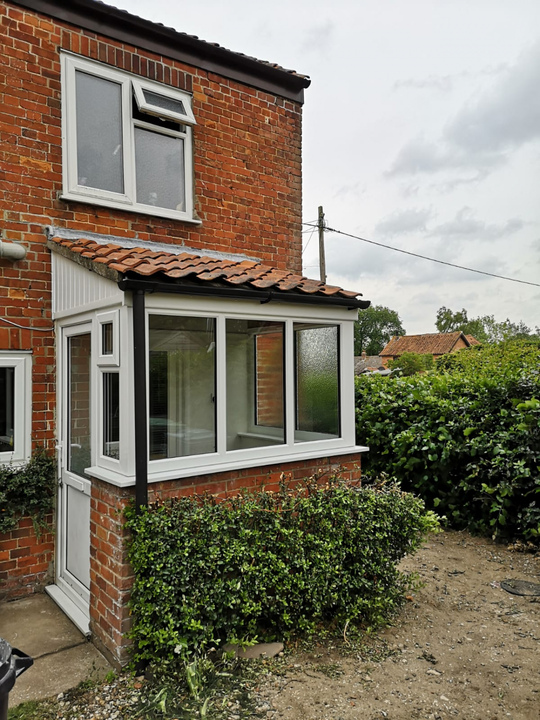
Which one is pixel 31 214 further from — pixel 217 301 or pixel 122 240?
pixel 217 301

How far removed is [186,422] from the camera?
13.1 feet

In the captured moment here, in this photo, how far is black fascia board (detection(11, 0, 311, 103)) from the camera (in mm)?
4930

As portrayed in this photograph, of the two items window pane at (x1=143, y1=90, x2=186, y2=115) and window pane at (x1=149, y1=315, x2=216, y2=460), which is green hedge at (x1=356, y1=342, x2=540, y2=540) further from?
window pane at (x1=143, y1=90, x2=186, y2=115)

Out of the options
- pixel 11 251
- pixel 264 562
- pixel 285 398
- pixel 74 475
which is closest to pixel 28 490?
pixel 74 475

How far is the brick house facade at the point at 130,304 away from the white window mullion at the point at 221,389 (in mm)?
12

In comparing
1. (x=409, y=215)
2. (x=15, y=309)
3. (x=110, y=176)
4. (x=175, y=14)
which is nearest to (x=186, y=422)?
(x=15, y=309)

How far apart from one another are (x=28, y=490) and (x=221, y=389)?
2044 millimetres

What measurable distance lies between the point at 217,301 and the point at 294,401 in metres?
1.16

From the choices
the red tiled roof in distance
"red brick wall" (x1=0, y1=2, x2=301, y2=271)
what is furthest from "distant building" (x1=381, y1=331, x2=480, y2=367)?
"red brick wall" (x1=0, y1=2, x2=301, y2=271)

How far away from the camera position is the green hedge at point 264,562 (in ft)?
10.5

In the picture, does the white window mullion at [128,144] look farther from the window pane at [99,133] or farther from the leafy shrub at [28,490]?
the leafy shrub at [28,490]

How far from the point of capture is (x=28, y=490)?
4406 millimetres

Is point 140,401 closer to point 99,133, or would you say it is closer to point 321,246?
point 99,133

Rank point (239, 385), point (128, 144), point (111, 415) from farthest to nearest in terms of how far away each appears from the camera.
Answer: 1. point (128, 144)
2. point (239, 385)
3. point (111, 415)
